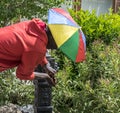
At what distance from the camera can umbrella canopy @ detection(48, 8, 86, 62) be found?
4.02 m

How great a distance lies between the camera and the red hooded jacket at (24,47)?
400 centimetres

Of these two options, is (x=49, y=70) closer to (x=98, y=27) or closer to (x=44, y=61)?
(x=44, y=61)

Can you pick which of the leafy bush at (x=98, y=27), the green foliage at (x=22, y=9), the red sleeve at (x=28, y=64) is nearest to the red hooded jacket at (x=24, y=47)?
the red sleeve at (x=28, y=64)

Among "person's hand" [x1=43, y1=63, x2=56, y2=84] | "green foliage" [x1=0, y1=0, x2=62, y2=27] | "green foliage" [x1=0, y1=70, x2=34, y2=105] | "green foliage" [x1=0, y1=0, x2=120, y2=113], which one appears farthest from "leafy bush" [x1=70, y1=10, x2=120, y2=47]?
"person's hand" [x1=43, y1=63, x2=56, y2=84]

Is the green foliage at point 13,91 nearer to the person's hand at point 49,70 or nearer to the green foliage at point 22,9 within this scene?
the green foliage at point 22,9

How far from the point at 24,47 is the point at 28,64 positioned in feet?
0.52

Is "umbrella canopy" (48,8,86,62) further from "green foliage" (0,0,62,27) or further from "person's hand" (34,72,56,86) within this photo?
"green foliage" (0,0,62,27)

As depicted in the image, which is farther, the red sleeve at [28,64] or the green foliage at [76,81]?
the green foliage at [76,81]

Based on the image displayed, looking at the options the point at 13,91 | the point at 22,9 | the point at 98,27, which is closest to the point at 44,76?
the point at 13,91

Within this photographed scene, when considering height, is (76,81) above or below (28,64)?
below

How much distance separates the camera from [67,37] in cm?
403

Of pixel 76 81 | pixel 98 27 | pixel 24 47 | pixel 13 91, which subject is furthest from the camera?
pixel 98 27

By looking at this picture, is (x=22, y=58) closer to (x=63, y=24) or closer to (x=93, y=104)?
(x=63, y=24)

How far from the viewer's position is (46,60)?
4348 millimetres
